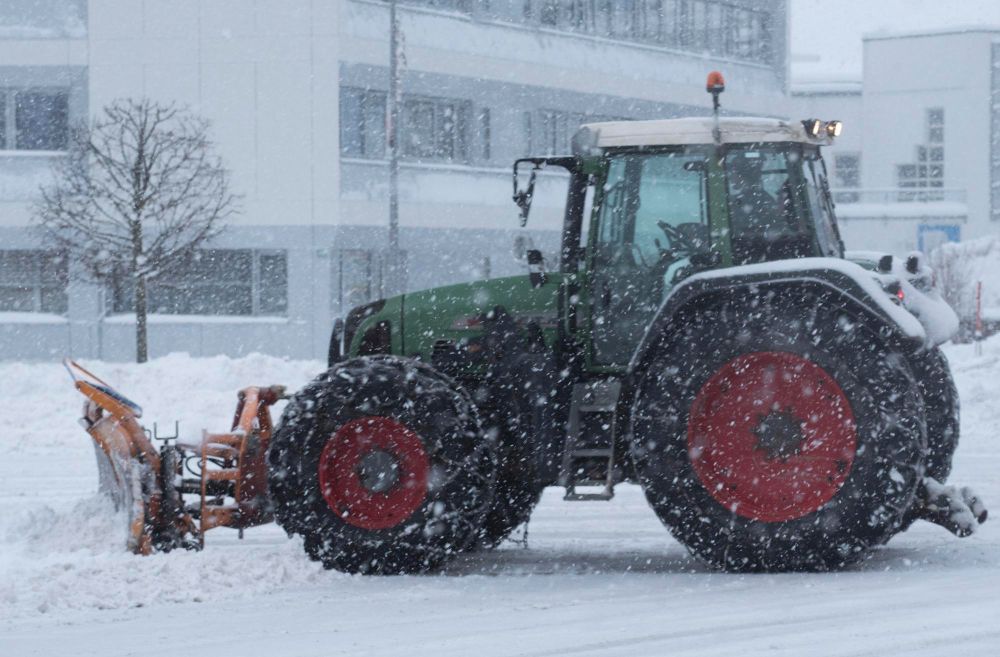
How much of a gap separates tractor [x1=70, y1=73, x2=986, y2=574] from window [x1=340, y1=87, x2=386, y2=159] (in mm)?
23624

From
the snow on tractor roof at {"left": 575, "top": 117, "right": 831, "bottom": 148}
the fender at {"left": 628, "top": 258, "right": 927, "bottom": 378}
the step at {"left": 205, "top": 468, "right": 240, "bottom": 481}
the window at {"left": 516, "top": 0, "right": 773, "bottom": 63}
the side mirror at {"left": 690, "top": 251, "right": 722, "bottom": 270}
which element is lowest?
the step at {"left": 205, "top": 468, "right": 240, "bottom": 481}

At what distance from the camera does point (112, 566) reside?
29.0 feet

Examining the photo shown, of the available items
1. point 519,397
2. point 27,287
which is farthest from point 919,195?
point 519,397

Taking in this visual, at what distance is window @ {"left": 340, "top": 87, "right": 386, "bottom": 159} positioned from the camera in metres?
33.2

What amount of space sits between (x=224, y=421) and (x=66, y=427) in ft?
5.60

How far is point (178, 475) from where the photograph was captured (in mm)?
9688

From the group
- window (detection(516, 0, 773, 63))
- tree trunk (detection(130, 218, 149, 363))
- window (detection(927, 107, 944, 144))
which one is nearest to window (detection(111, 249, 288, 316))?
tree trunk (detection(130, 218, 149, 363))

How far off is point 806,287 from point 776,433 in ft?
2.60

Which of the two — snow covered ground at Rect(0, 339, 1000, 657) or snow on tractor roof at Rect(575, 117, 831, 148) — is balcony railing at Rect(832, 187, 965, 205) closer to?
snow covered ground at Rect(0, 339, 1000, 657)

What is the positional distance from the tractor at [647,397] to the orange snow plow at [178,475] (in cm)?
2

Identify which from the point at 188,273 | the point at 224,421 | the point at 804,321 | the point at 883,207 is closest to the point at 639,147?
the point at 804,321

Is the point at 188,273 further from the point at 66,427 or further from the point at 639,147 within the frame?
the point at 639,147

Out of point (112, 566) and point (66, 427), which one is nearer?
point (112, 566)

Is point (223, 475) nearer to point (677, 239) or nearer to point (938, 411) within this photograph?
point (677, 239)
